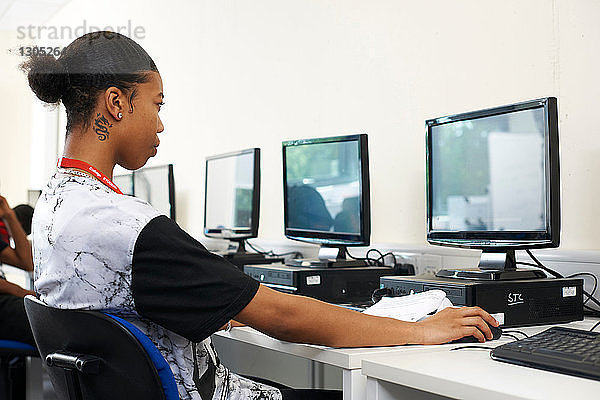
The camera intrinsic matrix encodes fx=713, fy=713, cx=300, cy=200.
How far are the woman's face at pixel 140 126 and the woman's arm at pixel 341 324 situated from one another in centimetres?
36

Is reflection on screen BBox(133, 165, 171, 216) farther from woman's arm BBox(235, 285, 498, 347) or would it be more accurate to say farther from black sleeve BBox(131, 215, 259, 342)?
black sleeve BBox(131, 215, 259, 342)

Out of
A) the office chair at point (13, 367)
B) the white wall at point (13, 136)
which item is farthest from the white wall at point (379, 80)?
the white wall at point (13, 136)

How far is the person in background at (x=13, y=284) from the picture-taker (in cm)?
267

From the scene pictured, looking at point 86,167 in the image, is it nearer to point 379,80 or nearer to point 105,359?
point 105,359

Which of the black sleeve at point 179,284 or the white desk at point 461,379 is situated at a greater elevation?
the black sleeve at point 179,284

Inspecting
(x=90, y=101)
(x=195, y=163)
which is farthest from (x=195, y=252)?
(x=195, y=163)

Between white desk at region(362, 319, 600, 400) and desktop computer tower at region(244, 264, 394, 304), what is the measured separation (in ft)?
2.22

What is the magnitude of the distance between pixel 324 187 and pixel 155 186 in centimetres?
168

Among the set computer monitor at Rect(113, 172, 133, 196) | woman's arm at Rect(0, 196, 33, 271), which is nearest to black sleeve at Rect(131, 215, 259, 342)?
woman's arm at Rect(0, 196, 33, 271)

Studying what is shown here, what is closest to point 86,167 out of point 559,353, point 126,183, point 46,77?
point 46,77

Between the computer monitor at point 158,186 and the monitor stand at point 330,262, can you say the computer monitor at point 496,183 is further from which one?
the computer monitor at point 158,186

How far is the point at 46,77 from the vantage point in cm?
131

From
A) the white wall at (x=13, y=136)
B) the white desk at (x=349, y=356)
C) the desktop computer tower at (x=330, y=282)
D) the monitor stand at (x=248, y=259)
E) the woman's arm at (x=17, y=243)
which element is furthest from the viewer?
the white wall at (x=13, y=136)

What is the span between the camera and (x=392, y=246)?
2.23 m
